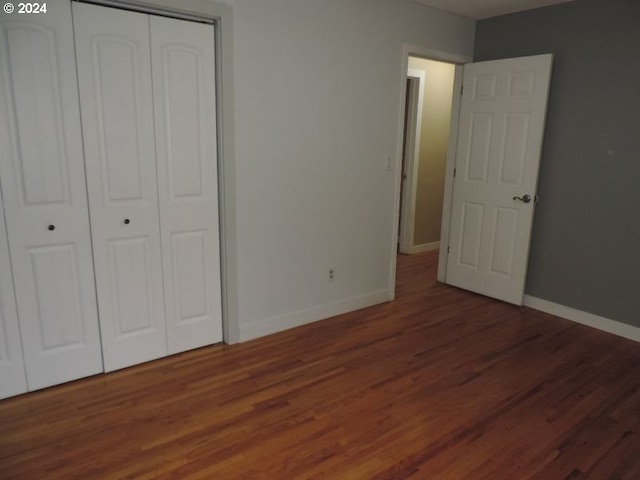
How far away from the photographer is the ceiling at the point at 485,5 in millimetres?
3492

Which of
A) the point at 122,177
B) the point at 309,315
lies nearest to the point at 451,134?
the point at 309,315

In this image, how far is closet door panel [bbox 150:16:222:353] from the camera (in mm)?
2607

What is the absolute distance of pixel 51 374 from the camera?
2.52 metres

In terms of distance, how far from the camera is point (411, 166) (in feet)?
17.8

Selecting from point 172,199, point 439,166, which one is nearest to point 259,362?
point 172,199

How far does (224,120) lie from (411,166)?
3149 mm

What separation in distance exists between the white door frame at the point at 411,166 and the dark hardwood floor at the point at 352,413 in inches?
92.9

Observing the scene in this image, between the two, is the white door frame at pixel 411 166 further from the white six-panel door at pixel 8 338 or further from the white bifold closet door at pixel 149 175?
the white six-panel door at pixel 8 338

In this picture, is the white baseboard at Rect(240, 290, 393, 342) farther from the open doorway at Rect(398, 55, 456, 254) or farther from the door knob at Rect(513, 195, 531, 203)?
the open doorway at Rect(398, 55, 456, 254)

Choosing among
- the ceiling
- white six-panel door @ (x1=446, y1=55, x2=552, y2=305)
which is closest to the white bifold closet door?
the ceiling

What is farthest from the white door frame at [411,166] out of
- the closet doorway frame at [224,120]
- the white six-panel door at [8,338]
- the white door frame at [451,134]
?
the white six-panel door at [8,338]

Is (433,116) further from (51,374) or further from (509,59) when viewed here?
(51,374)

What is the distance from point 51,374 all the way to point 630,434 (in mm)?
3122

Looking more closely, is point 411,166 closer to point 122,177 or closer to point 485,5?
point 485,5
